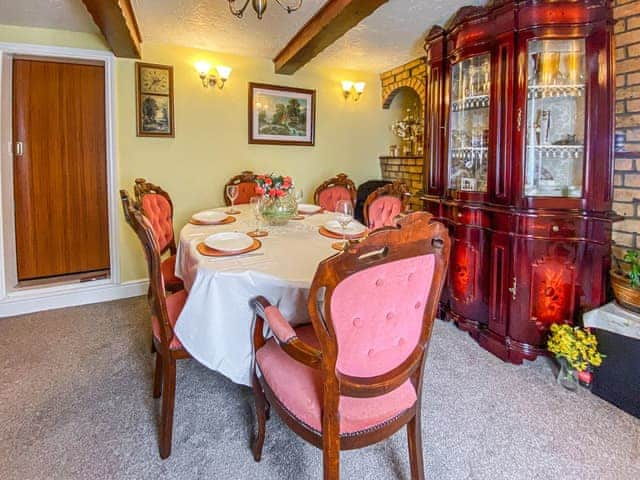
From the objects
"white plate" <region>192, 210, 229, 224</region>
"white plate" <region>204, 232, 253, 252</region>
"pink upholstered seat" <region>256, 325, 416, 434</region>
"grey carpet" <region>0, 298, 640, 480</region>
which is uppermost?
"white plate" <region>192, 210, 229, 224</region>

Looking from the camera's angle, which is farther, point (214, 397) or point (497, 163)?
point (497, 163)

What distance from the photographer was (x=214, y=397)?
1950 millimetres

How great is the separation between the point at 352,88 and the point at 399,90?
0.54 meters

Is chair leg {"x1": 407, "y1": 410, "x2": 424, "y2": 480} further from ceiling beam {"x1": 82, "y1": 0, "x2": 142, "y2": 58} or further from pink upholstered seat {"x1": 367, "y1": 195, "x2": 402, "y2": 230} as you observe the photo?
ceiling beam {"x1": 82, "y1": 0, "x2": 142, "y2": 58}

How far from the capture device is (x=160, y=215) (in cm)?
256

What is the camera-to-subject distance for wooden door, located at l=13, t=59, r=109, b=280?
3430 millimetres

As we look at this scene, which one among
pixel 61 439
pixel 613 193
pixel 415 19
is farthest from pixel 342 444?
pixel 415 19

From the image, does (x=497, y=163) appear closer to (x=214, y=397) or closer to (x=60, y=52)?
(x=214, y=397)

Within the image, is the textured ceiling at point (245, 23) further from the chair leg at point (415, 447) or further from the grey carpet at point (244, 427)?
the chair leg at point (415, 447)

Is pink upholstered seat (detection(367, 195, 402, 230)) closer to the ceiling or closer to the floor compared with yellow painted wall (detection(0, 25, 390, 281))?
closer to the floor

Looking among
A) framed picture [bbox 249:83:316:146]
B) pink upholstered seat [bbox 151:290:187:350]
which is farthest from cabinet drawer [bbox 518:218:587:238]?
framed picture [bbox 249:83:316:146]

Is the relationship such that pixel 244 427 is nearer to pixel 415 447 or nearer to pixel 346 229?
pixel 415 447

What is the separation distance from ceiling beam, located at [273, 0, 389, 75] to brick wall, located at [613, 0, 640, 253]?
4.44ft

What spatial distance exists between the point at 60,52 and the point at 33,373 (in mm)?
2533
